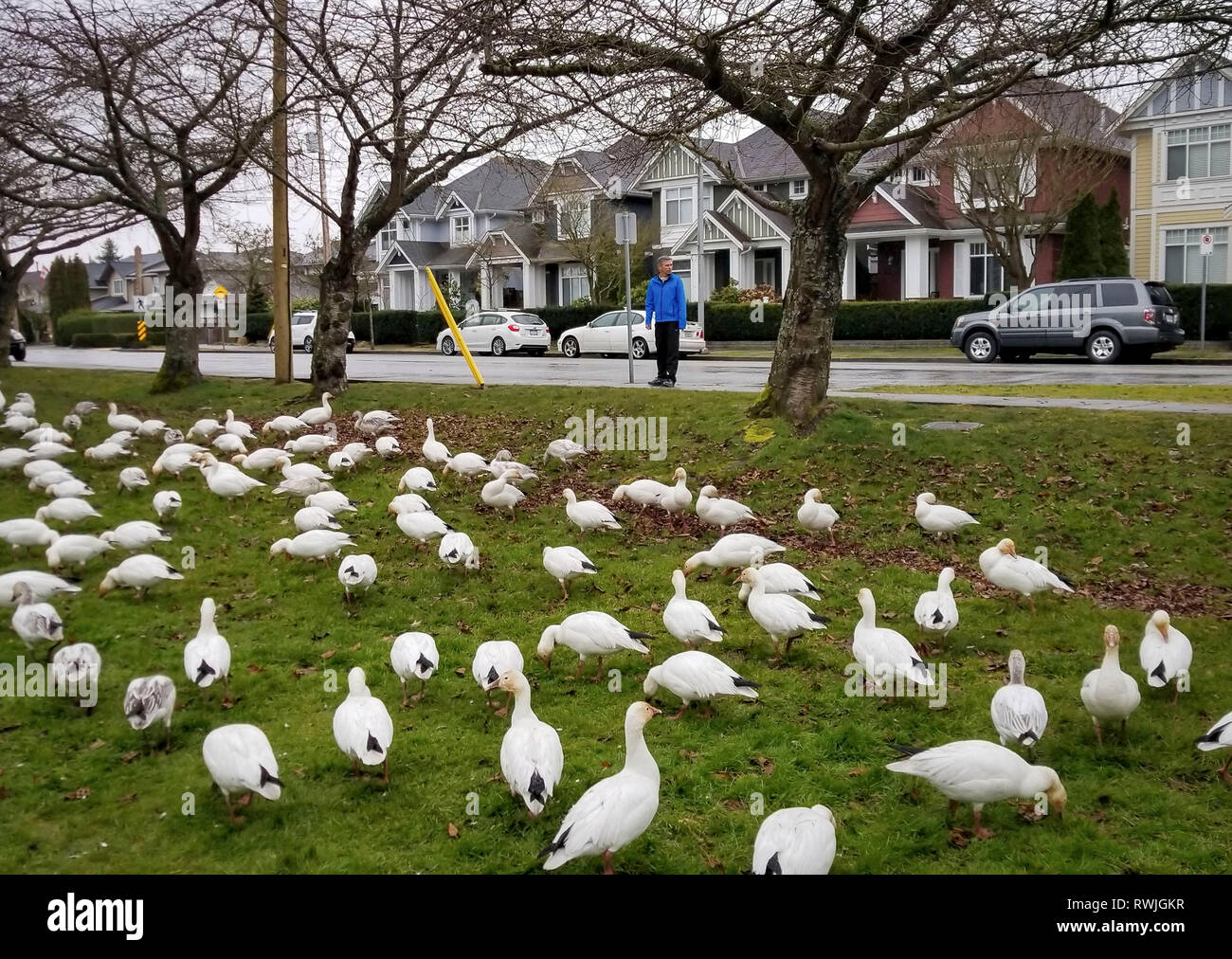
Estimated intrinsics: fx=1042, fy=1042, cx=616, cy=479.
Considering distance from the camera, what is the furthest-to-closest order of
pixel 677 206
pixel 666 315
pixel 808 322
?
pixel 677 206 < pixel 666 315 < pixel 808 322

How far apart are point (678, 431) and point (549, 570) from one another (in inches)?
205

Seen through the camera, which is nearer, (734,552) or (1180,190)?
(734,552)

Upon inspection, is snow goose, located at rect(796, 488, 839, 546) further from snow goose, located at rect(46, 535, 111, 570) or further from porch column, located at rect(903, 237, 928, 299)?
porch column, located at rect(903, 237, 928, 299)

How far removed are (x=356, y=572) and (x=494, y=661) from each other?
2.42 metres

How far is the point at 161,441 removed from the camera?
15.1 meters

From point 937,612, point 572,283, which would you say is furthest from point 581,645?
point 572,283

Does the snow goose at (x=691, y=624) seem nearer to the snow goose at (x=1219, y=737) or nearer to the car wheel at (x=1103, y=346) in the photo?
the snow goose at (x=1219, y=737)

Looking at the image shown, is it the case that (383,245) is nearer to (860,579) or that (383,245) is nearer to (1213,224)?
(1213,224)

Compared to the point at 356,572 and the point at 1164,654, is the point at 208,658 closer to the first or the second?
the point at 356,572

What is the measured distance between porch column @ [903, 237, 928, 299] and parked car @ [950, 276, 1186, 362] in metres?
19.1

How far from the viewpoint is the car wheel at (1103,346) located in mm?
23750

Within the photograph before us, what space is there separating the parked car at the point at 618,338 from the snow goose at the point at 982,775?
26654mm

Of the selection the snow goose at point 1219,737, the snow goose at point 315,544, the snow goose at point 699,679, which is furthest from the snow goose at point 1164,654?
the snow goose at point 315,544

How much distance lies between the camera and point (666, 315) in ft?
58.7
